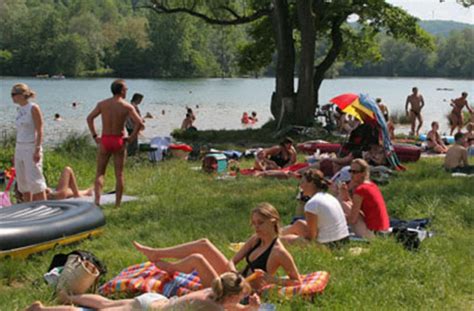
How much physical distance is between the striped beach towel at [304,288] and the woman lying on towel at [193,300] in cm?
38

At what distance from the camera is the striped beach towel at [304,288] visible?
16.8 feet

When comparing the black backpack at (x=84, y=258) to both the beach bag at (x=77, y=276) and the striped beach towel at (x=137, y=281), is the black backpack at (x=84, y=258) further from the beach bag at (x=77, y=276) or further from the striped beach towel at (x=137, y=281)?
the striped beach towel at (x=137, y=281)

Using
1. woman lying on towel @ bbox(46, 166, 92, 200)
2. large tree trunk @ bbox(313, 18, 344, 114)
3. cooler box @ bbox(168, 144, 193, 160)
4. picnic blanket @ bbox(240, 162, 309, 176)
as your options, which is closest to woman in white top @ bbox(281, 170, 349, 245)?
woman lying on towel @ bbox(46, 166, 92, 200)

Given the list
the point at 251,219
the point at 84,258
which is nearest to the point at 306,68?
the point at 251,219

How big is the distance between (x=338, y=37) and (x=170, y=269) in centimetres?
1947

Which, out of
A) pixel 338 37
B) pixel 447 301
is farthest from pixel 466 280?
pixel 338 37

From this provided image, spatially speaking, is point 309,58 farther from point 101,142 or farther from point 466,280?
point 466,280

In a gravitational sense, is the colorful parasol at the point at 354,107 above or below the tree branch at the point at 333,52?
below

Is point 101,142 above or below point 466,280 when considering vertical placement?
above

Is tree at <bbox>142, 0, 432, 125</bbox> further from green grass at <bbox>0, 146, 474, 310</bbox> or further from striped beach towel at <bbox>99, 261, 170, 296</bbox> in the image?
striped beach towel at <bbox>99, 261, 170, 296</bbox>

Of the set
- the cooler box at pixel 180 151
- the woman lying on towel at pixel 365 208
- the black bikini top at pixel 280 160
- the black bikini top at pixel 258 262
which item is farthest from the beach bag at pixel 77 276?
the cooler box at pixel 180 151

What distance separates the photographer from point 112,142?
8750 millimetres

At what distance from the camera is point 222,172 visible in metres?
12.0

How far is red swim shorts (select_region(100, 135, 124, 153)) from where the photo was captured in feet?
28.7
